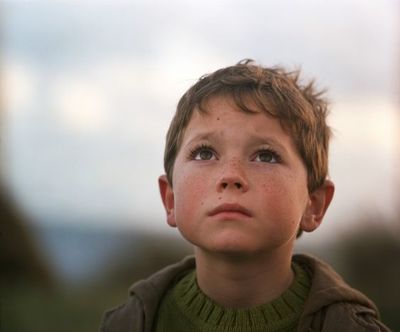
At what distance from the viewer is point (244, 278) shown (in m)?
2.42

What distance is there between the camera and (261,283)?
8.01 feet

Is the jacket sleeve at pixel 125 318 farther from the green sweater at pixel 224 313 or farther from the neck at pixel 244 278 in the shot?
the neck at pixel 244 278

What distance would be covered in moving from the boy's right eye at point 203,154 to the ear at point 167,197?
315 mm

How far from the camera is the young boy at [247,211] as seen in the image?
2156mm

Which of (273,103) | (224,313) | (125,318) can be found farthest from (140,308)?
(273,103)

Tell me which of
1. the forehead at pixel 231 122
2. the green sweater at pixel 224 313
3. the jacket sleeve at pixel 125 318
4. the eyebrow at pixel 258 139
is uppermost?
the forehead at pixel 231 122

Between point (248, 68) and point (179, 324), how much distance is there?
39.6 inches

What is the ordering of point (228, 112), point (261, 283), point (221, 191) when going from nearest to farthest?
point (221, 191) < point (228, 112) < point (261, 283)

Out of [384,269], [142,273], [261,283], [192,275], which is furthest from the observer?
[384,269]

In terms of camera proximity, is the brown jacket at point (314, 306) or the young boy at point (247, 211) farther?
the brown jacket at point (314, 306)

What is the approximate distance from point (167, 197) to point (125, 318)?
0.50 meters

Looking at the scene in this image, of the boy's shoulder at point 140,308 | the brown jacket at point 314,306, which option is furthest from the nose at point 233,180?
the boy's shoulder at point 140,308

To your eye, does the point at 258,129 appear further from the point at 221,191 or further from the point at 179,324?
the point at 179,324

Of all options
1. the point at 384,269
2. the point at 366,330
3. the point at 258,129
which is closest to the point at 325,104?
the point at 258,129
